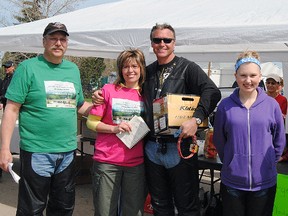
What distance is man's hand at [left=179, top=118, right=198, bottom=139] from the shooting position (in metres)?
2.41

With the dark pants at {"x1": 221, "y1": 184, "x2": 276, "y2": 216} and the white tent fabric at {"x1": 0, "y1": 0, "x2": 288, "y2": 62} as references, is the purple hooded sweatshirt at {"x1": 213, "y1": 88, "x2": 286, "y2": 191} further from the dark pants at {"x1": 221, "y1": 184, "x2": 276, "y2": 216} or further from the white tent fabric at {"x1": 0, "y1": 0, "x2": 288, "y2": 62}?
the white tent fabric at {"x1": 0, "y1": 0, "x2": 288, "y2": 62}

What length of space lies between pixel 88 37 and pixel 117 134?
81.5 inches

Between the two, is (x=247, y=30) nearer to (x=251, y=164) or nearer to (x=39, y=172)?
(x=251, y=164)

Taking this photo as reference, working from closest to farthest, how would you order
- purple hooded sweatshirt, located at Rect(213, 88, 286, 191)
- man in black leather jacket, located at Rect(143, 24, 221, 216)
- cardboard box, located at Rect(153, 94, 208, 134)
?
purple hooded sweatshirt, located at Rect(213, 88, 286, 191) → cardboard box, located at Rect(153, 94, 208, 134) → man in black leather jacket, located at Rect(143, 24, 221, 216)

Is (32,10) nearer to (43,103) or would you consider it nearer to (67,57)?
(67,57)

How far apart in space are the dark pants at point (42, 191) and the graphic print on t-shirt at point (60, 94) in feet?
1.33

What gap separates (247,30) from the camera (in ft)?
11.2

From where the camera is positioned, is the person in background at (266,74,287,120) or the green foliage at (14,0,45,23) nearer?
the person in background at (266,74,287,120)

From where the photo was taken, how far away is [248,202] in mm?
2447

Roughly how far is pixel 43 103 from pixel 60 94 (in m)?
0.14

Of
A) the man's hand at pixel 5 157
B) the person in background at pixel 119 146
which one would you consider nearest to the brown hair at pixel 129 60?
the person in background at pixel 119 146

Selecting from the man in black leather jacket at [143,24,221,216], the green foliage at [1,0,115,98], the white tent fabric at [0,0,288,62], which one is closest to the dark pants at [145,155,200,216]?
the man in black leather jacket at [143,24,221,216]

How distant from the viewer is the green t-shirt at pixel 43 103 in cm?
262

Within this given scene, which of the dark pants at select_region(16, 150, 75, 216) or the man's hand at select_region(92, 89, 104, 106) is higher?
the man's hand at select_region(92, 89, 104, 106)
